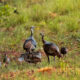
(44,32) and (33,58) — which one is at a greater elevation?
(44,32)

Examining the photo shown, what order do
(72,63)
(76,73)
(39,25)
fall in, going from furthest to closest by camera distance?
1. (39,25)
2. (72,63)
3. (76,73)

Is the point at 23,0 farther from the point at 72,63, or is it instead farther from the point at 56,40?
the point at 72,63

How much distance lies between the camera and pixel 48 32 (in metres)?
8.68

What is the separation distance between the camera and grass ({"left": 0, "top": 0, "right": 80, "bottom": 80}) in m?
5.01

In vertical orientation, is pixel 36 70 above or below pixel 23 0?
below

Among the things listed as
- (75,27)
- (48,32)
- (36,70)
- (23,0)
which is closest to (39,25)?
(48,32)

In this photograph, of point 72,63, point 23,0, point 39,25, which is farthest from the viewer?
point 23,0

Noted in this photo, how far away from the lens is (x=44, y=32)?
28.5 feet

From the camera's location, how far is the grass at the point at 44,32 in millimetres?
5010

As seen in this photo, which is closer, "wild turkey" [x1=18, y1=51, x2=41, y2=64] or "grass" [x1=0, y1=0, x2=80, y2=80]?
"grass" [x1=0, y1=0, x2=80, y2=80]

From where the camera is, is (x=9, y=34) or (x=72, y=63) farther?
(x=9, y=34)

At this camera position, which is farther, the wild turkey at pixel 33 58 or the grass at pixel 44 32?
the wild turkey at pixel 33 58

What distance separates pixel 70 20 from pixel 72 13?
841mm

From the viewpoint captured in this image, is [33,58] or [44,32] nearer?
[33,58]
